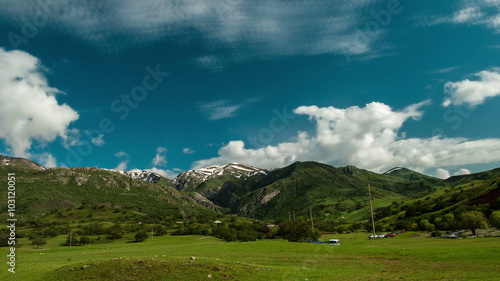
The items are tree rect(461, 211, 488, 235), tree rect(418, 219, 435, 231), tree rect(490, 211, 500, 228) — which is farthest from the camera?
tree rect(418, 219, 435, 231)

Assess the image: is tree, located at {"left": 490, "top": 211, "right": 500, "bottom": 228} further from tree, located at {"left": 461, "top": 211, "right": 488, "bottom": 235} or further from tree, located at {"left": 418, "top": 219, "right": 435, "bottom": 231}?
tree, located at {"left": 418, "top": 219, "right": 435, "bottom": 231}

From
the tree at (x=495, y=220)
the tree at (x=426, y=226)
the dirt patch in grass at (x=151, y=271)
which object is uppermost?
the dirt patch in grass at (x=151, y=271)

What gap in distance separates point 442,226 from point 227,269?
12104 cm

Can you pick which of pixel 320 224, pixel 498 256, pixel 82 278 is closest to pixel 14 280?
pixel 82 278

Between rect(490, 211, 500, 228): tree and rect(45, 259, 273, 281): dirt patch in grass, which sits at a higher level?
rect(45, 259, 273, 281): dirt patch in grass

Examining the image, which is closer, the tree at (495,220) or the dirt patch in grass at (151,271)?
the dirt patch in grass at (151,271)

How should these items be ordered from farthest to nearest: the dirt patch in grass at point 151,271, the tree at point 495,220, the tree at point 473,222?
the tree at point 495,220, the tree at point 473,222, the dirt patch in grass at point 151,271

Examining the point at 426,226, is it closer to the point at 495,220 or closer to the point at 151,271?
the point at 495,220

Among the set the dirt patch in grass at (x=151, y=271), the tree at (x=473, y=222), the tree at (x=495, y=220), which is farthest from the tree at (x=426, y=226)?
the dirt patch in grass at (x=151, y=271)

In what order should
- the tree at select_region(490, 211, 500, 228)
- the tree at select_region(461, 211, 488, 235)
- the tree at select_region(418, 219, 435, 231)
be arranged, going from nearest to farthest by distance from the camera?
the tree at select_region(461, 211, 488, 235) < the tree at select_region(490, 211, 500, 228) < the tree at select_region(418, 219, 435, 231)

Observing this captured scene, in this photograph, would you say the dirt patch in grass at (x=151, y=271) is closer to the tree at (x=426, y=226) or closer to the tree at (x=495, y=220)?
the tree at (x=495, y=220)

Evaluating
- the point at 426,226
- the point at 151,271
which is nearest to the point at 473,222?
the point at 426,226

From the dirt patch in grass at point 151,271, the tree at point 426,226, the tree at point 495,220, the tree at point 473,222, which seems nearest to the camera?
the dirt patch in grass at point 151,271

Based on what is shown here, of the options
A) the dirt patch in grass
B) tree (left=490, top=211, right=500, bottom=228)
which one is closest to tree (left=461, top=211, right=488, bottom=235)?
tree (left=490, top=211, right=500, bottom=228)
